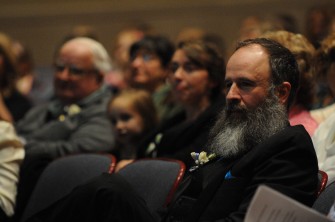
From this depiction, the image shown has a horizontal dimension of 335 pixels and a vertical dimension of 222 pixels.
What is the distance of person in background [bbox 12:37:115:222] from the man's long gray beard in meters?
1.61

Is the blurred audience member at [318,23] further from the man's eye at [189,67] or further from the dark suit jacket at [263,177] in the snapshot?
the dark suit jacket at [263,177]

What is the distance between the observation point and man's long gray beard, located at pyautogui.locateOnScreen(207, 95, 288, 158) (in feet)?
9.30

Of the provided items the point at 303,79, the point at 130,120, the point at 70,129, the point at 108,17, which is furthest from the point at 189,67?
the point at 108,17

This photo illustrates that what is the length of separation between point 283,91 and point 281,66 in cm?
10

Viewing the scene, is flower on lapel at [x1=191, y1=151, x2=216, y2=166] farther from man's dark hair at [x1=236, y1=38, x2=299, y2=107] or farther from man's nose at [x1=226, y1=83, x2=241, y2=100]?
man's dark hair at [x1=236, y1=38, x2=299, y2=107]

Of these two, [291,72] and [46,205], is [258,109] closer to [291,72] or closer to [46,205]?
[291,72]

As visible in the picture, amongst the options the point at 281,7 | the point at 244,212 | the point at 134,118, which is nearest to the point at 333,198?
the point at 244,212

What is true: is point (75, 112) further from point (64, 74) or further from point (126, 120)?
point (126, 120)

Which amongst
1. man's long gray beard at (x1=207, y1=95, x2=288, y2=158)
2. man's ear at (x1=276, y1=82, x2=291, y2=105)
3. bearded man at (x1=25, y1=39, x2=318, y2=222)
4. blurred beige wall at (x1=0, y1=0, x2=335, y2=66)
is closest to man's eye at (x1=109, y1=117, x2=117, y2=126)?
bearded man at (x1=25, y1=39, x2=318, y2=222)

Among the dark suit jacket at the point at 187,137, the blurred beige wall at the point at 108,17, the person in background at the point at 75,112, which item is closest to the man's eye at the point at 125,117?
the person in background at the point at 75,112

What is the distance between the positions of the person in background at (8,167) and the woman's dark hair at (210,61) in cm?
107

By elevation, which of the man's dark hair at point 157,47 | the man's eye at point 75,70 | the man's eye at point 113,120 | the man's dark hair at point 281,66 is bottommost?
the man's eye at point 113,120

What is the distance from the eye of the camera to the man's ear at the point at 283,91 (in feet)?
9.50

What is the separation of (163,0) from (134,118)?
486 centimetres
